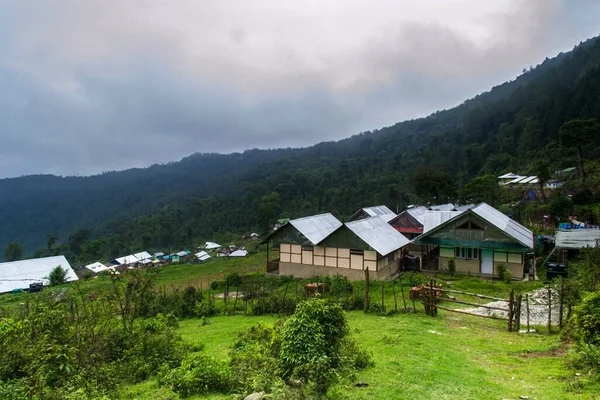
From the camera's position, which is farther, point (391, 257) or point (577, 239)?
point (391, 257)

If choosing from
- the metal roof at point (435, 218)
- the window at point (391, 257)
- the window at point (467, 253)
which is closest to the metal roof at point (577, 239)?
the window at point (467, 253)

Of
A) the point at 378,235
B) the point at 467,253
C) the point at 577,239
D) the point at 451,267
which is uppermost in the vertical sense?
the point at 378,235

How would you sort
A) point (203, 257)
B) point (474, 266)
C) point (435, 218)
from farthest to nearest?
point (203, 257), point (435, 218), point (474, 266)

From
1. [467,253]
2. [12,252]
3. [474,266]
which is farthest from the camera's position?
[12,252]

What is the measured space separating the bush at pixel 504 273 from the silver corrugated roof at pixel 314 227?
10975 millimetres

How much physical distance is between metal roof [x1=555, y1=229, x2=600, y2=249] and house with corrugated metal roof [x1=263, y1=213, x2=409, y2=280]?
10.1 metres

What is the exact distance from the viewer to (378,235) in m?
28.0

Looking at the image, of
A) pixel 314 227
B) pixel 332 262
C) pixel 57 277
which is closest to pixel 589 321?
pixel 332 262

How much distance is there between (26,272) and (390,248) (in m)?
54.9

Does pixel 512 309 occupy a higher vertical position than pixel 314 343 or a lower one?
lower

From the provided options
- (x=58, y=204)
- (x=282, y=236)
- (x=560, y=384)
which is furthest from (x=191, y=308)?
(x=58, y=204)

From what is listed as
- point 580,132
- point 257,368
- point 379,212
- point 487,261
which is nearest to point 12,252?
point 379,212

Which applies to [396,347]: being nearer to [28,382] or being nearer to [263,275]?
[28,382]

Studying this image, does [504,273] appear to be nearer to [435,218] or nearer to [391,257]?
[391,257]
